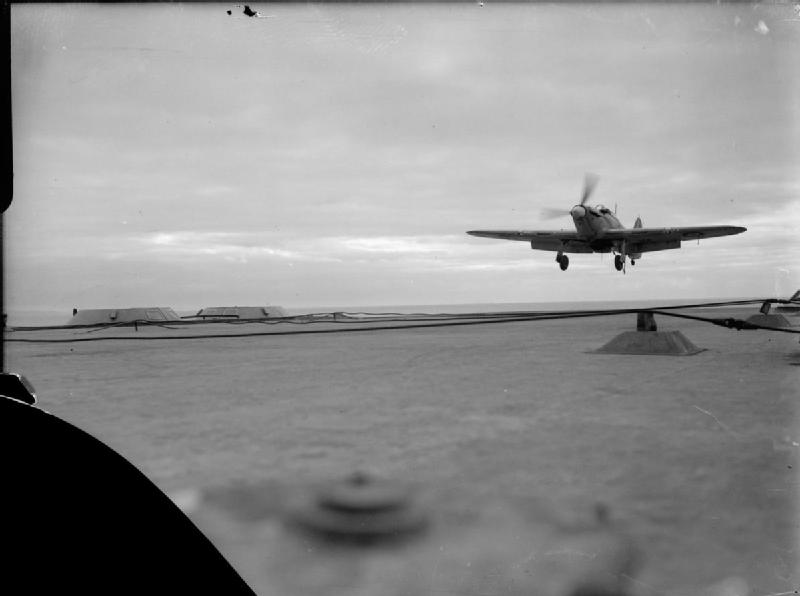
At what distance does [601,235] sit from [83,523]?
889 inches

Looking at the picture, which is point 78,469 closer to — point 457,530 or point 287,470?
point 457,530

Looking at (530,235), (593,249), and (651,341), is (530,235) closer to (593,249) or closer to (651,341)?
(593,249)

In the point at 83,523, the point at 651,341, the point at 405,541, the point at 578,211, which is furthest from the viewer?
the point at 578,211

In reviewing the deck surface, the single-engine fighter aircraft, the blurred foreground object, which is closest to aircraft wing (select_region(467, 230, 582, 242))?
the single-engine fighter aircraft

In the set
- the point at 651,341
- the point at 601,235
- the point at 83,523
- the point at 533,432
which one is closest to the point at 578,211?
the point at 601,235

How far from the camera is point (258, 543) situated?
2766 millimetres

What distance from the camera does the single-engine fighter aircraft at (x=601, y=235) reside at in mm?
21078

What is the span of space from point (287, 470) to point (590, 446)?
2909 mm

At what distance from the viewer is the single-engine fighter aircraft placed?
2108cm

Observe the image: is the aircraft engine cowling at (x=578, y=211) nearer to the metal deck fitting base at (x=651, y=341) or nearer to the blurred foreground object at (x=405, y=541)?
the metal deck fitting base at (x=651, y=341)

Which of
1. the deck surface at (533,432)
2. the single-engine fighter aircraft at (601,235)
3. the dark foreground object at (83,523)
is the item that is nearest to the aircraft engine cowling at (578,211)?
the single-engine fighter aircraft at (601,235)

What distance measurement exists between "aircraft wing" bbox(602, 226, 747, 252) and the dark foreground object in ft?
73.8

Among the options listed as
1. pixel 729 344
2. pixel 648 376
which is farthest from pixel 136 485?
pixel 729 344

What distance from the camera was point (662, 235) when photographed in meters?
21.8
